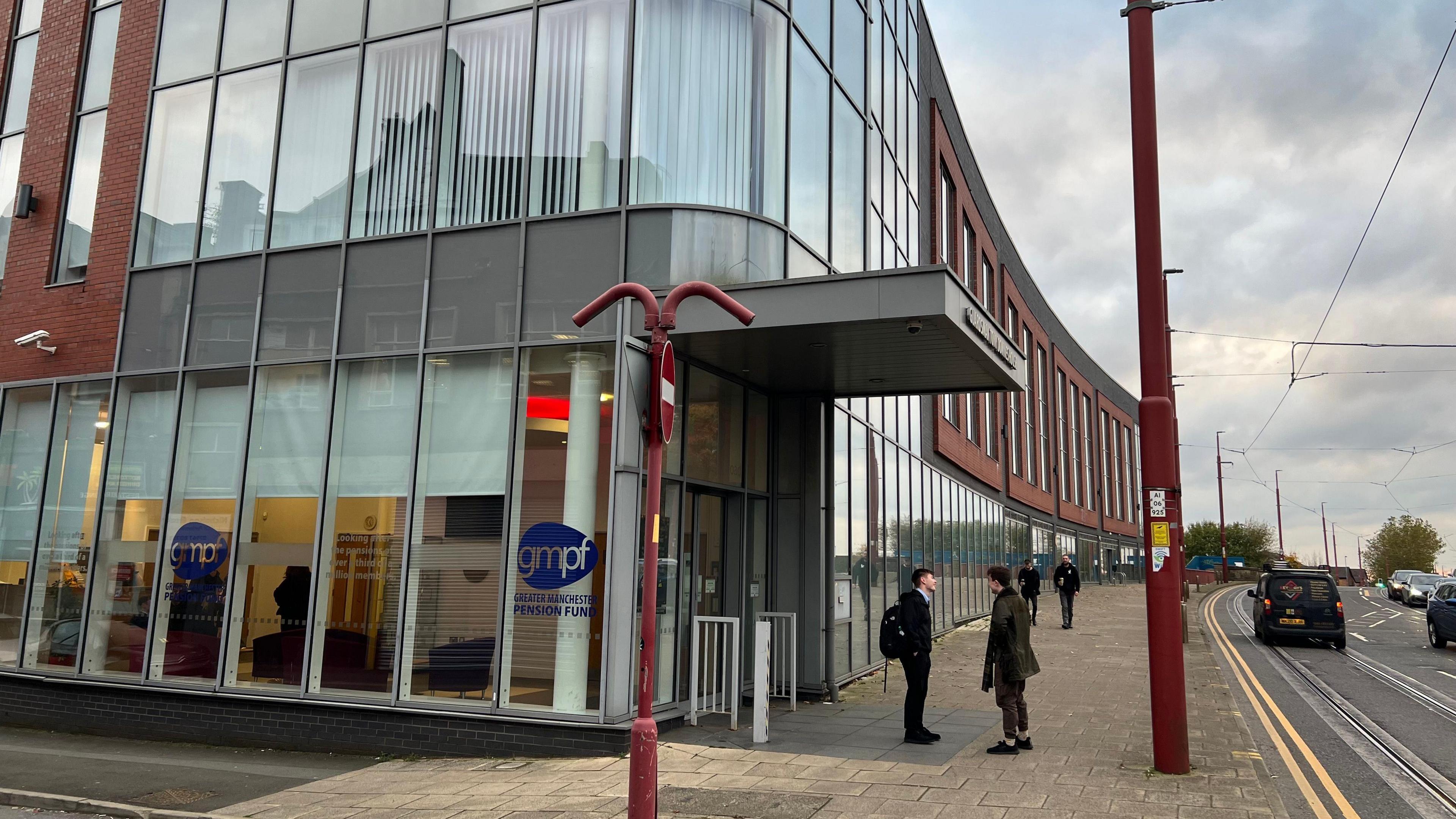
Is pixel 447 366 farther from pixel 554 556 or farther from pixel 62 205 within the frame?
pixel 62 205

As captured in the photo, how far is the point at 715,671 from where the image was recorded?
1098 centimetres

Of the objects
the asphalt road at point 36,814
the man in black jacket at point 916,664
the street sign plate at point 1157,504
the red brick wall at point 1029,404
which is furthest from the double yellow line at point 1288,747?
the red brick wall at point 1029,404

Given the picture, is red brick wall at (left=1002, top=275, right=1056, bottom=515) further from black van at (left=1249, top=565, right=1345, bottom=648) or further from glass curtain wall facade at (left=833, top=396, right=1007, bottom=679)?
black van at (left=1249, top=565, right=1345, bottom=648)

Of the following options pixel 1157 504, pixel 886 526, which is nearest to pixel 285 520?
pixel 1157 504

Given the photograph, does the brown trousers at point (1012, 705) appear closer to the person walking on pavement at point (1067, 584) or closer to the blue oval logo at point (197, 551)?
the blue oval logo at point (197, 551)

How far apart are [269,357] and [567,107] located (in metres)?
4.67

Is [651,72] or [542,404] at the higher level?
[651,72]

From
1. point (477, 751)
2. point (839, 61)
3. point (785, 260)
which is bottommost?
point (477, 751)

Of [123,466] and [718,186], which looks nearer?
[718,186]

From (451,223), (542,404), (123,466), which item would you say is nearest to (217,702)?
(123,466)

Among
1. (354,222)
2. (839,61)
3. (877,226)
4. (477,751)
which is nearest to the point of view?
(477,751)

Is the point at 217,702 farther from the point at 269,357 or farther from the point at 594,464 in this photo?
the point at 594,464

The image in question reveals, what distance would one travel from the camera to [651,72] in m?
10.8

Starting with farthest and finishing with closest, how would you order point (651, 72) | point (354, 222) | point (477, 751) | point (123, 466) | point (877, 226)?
point (877, 226) < point (123, 466) < point (354, 222) < point (651, 72) < point (477, 751)
